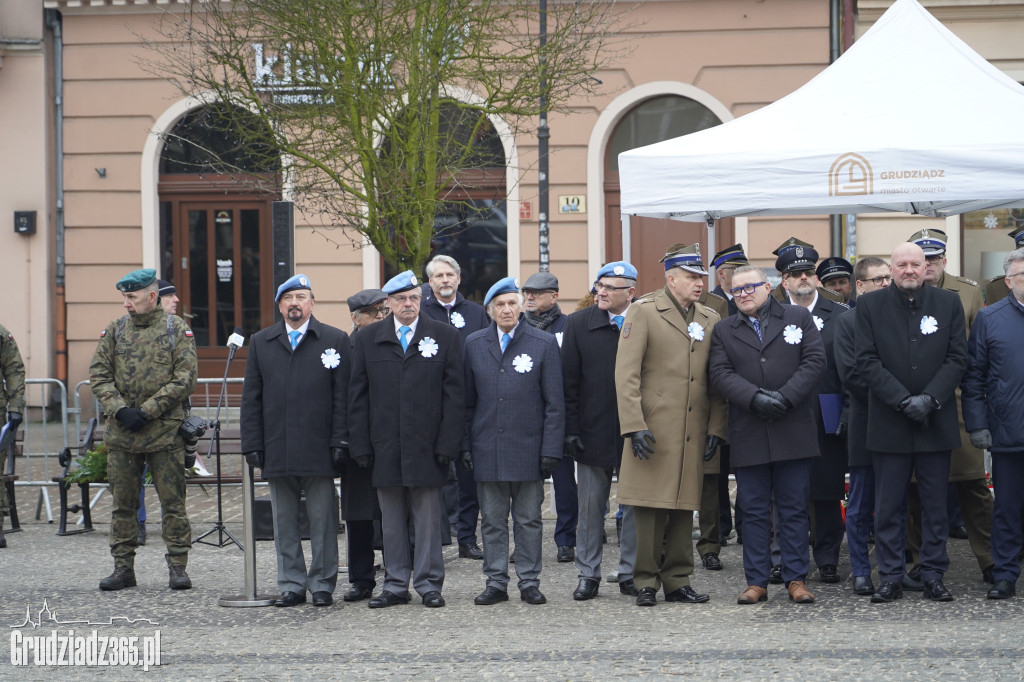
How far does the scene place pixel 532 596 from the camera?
7742 millimetres

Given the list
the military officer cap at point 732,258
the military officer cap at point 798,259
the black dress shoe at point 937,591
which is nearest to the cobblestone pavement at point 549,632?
the black dress shoe at point 937,591

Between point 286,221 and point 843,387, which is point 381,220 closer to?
point 286,221

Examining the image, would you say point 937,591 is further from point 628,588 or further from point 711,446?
point 628,588

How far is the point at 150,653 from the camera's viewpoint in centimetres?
671

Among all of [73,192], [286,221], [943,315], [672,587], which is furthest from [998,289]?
[73,192]

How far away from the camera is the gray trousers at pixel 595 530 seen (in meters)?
7.96

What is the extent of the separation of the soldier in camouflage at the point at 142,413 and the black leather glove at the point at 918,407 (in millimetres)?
4520

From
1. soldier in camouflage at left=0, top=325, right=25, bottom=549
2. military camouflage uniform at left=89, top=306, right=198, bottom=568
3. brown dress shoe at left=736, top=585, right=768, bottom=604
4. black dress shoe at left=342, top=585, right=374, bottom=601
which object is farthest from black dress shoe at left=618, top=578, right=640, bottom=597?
soldier in camouflage at left=0, top=325, right=25, bottom=549

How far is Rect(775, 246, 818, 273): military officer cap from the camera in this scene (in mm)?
8578

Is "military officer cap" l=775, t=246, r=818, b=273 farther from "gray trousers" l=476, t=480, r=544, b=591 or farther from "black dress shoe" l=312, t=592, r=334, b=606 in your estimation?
"black dress shoe" l=312, t=592, r=334, b=606

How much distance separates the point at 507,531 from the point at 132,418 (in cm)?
254

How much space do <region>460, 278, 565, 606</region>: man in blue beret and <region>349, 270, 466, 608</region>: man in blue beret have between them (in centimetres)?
17

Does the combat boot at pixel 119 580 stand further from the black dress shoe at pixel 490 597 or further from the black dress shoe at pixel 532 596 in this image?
the black dress shoe at pixel 532 596

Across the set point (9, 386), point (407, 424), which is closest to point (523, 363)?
point (407, 424)
